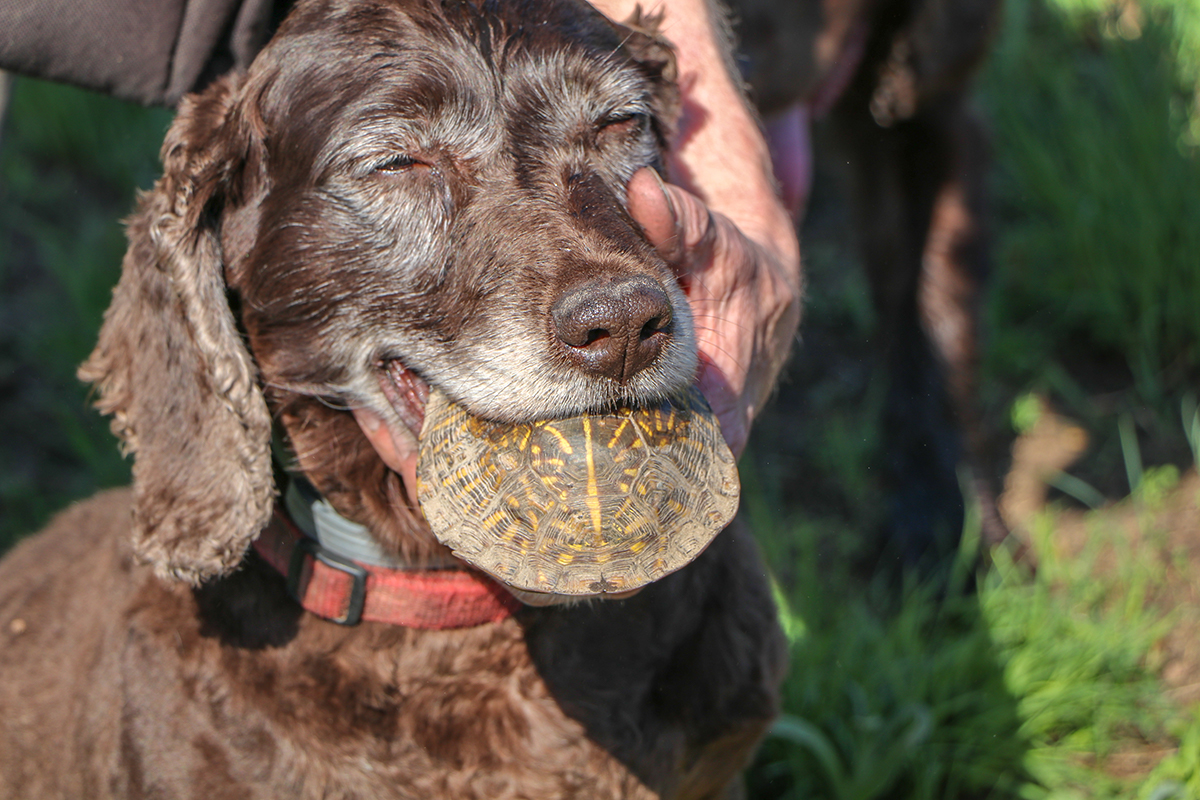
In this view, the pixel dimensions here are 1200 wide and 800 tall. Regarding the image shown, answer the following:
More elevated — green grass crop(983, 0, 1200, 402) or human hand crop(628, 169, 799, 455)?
human hand crop(628, 169, 799, 455)

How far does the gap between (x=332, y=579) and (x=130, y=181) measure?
3799mm

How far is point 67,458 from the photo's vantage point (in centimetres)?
443

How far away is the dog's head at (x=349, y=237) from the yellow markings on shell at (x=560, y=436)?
0.13 m

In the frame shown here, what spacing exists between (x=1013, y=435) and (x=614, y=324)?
10.4 feet

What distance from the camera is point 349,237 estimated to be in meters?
2.05

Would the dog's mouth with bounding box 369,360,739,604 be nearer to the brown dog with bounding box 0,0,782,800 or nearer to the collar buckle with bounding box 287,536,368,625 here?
the brown dog with bounding box 0,0,782,800

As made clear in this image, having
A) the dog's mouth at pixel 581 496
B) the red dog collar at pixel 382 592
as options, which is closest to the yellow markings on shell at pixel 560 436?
the dog's mouth at pixel 581 496

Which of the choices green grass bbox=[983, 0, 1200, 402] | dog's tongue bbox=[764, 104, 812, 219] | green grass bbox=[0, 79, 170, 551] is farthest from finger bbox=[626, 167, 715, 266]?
green grass bbox=[983, 0, 1200, 402]

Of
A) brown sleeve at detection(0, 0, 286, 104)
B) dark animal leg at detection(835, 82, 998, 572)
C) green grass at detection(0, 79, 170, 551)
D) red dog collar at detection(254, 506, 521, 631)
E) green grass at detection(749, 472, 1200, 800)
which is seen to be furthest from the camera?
green grass at detection(0, 79, 170, 551)

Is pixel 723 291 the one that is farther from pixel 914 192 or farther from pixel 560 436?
pixel 914 192

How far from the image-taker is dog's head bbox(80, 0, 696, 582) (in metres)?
1.97

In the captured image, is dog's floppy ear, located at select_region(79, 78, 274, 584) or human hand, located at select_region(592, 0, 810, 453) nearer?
dog's floppy ear, located at select_region(79, 78, 274, 584)

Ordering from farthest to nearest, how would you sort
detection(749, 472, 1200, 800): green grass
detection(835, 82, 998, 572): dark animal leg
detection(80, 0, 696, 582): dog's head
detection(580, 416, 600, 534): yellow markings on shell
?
detection(835, 82, 998, 572): dark animal leg
detection(749, 472, 1200, 800): green grass
detection(80, 0, 696, 582): dog's head
detection(580, 416, 600, 534): yellow markings on shell

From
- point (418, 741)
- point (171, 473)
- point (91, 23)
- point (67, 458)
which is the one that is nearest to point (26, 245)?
point (67, 458)
